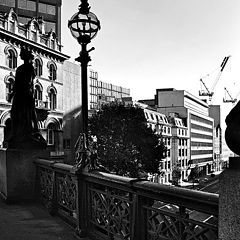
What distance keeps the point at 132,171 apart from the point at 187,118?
72199 mm

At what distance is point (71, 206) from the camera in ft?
19.2

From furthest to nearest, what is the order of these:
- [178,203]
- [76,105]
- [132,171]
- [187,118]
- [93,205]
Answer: [187,118] → [76,105] → [132,171] → [93,205] → [178,203]

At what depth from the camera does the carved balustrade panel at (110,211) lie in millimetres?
4125

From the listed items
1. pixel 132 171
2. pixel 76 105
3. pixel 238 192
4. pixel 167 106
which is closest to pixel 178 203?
pixel 238 192

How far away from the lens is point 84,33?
5.76m

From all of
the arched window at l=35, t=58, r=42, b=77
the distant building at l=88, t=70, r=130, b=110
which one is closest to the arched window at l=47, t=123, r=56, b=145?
the arched window at l=35, t=58, r=42, b=77

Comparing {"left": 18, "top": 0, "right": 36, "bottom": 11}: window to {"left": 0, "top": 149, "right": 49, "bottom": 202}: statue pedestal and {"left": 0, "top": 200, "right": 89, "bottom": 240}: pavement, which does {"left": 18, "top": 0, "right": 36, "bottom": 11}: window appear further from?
{"left": 0, "top": 200, "right": 89, "bottom": 240}: pavement

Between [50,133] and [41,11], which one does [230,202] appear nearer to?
[50,133]

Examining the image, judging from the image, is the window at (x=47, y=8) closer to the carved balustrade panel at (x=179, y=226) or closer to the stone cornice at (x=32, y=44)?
the stone cornice at (x=32, y=44)

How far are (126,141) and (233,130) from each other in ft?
117

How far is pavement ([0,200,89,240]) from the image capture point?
5262 millimetres

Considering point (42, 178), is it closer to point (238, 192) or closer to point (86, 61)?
point (86, 61)

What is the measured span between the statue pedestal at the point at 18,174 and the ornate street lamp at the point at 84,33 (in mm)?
3096

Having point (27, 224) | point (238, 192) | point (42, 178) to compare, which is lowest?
point (27, 224)
